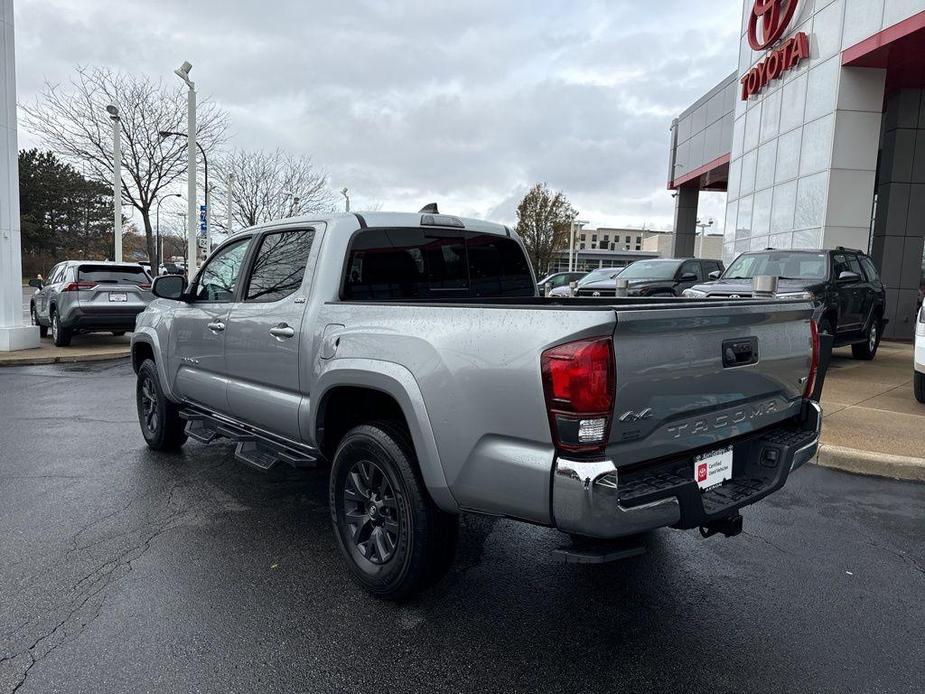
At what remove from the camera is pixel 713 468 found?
2.92 meters

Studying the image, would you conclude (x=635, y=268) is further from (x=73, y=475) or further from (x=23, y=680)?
(x=23, y=680)

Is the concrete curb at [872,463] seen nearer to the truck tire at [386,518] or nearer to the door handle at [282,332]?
the truck tire at [386,518]

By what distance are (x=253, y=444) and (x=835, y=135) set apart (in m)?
14.8

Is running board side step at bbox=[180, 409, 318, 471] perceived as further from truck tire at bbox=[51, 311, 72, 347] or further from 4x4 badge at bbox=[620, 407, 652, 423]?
truck tire at bbox=[51, 311, 72, 347]

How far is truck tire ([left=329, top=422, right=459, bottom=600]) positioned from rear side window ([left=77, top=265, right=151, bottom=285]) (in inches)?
439

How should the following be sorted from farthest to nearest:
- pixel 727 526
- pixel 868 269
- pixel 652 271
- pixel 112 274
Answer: pixel 652 271 < pixel 112 274 < pixel 868 269 < pixel 727 526

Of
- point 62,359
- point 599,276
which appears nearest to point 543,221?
point 599,276

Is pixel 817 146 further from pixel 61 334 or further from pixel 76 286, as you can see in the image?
pixel 61 334

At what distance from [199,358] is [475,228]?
7.47 ft

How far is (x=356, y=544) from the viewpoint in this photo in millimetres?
3338

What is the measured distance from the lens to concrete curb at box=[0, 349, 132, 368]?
Result: 10930 mm

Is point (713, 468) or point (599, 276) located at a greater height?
point (599, 276)

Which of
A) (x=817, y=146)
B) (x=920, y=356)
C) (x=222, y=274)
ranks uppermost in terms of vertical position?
(x=817, y=146)

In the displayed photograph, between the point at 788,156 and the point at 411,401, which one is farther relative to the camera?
the point at 788,156
